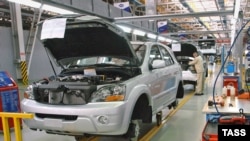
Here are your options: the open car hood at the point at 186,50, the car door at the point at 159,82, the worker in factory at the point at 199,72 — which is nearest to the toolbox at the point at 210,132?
the car door at the point at 159,82

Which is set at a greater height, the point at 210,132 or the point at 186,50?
the point at 186,50

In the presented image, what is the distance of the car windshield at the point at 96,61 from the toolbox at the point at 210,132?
178 cm

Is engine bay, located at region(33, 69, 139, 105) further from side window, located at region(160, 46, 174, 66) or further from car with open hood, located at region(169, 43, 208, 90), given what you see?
car with open hood, located at region(169, 43, 208, 90)

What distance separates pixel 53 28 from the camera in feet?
11.7

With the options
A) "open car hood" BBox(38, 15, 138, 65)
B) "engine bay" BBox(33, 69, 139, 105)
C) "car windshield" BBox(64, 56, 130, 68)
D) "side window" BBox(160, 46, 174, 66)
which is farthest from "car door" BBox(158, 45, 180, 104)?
"engine bay" BBox(33, 69, 139, 105)

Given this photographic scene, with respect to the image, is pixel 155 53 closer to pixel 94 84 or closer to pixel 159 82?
pixel 159 82

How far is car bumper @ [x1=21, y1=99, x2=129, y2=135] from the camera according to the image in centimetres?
307

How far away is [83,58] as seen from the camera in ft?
14.7

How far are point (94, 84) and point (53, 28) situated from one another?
3.31 ft

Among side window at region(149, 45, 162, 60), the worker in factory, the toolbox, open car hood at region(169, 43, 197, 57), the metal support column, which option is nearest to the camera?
the toolbox

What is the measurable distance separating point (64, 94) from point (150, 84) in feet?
4.72

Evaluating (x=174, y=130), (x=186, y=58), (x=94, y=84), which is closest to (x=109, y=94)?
(x=94, y=84)

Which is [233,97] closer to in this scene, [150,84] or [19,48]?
[150,84]

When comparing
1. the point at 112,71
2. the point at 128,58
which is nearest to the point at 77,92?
the point at 112,71
